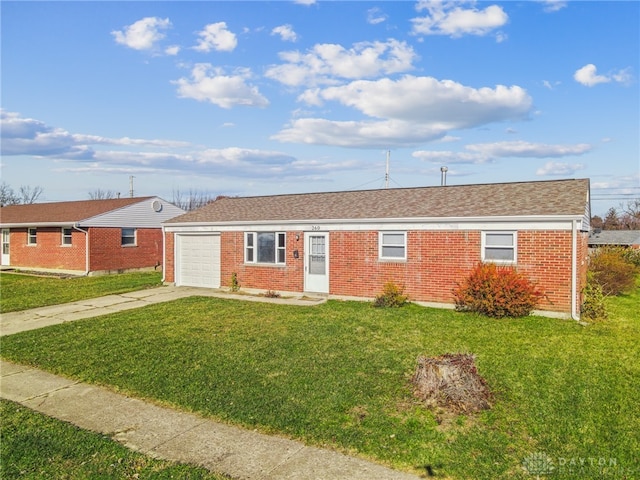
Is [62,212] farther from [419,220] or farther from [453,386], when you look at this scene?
[453,386]

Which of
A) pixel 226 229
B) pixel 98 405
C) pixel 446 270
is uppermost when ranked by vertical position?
pixel 226 229

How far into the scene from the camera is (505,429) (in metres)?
5.47

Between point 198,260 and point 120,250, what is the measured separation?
8.51 m

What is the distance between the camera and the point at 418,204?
15.2 meters

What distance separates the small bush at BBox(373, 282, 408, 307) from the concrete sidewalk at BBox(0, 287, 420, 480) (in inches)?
336

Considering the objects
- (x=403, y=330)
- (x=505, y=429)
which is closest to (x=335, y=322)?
(x=403, y=330)

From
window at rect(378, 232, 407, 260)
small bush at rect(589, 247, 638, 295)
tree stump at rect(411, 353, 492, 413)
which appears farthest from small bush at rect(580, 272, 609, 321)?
tree stump at rect(411, 353, 492, 413)

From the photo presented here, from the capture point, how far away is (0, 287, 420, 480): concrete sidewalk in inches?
182

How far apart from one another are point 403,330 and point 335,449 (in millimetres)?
5826

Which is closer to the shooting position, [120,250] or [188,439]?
[188,439]

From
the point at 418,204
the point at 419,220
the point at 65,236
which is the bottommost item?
the point at 65,236

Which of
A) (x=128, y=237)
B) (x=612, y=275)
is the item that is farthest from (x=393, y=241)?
(x=128, y=237)

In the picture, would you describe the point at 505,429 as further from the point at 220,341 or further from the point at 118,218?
the point at 118,218

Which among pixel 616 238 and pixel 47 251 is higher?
pixel 616 238
